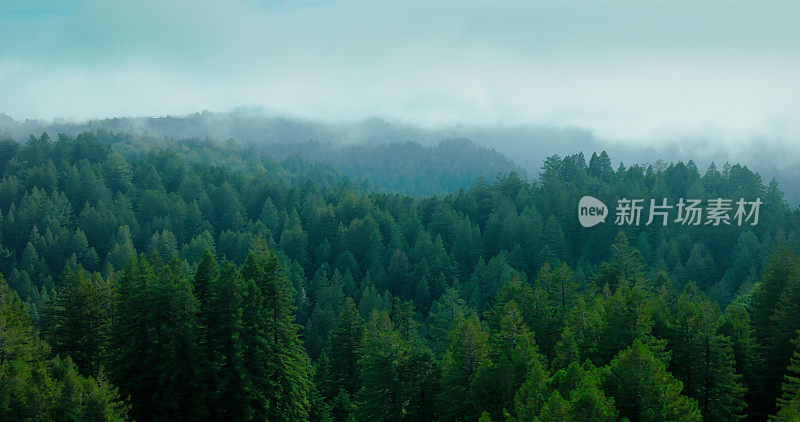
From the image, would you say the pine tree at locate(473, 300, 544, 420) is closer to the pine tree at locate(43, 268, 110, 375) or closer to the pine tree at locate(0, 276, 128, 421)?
the pine tree at locate(0, 276, 128, 421)

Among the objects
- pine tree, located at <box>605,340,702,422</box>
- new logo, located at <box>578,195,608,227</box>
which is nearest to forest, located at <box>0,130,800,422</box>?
pine tree, located at <box>605,340,702,422</box>

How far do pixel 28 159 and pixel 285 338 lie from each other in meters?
130

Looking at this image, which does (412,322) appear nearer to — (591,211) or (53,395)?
(53,395)

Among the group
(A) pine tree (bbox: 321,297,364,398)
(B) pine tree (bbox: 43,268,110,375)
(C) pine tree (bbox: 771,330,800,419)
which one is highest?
(C) pine tree (bbox: 771,330,800,419)

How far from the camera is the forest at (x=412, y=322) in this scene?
1459 inches

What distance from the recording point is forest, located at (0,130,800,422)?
122 ft

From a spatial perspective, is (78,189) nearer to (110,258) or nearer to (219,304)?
(110,258)

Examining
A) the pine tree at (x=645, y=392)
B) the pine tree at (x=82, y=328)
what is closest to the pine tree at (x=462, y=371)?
the pine tree at (x=645, y=392)

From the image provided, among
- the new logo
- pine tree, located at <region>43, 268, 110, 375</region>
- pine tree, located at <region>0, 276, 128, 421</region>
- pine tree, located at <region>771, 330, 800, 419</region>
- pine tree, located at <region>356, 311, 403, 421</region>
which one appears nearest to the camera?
pine tree, located at <region>771, 330, 800, 419</region>

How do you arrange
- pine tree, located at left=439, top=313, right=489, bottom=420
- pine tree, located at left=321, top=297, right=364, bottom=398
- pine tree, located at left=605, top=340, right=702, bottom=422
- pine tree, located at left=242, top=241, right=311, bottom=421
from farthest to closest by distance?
pine tree, located at left=321, top=297, right=364, bottom=398, pine tree, located at left=242, top=241, right=311, bottom=421, pine tree, located at left=439, top=313, right=489, bottom=420, pine tree, located at left=605, top=340, right=702, bottom=422

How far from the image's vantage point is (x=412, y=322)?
6719 cm

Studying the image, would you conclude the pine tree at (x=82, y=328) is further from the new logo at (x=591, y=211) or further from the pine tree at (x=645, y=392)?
the new logo at (x=591, y=211)

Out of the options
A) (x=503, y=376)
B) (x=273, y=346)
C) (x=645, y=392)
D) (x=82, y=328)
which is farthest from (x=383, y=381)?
(x=82, y=328)

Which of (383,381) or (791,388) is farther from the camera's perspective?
(383,381)
